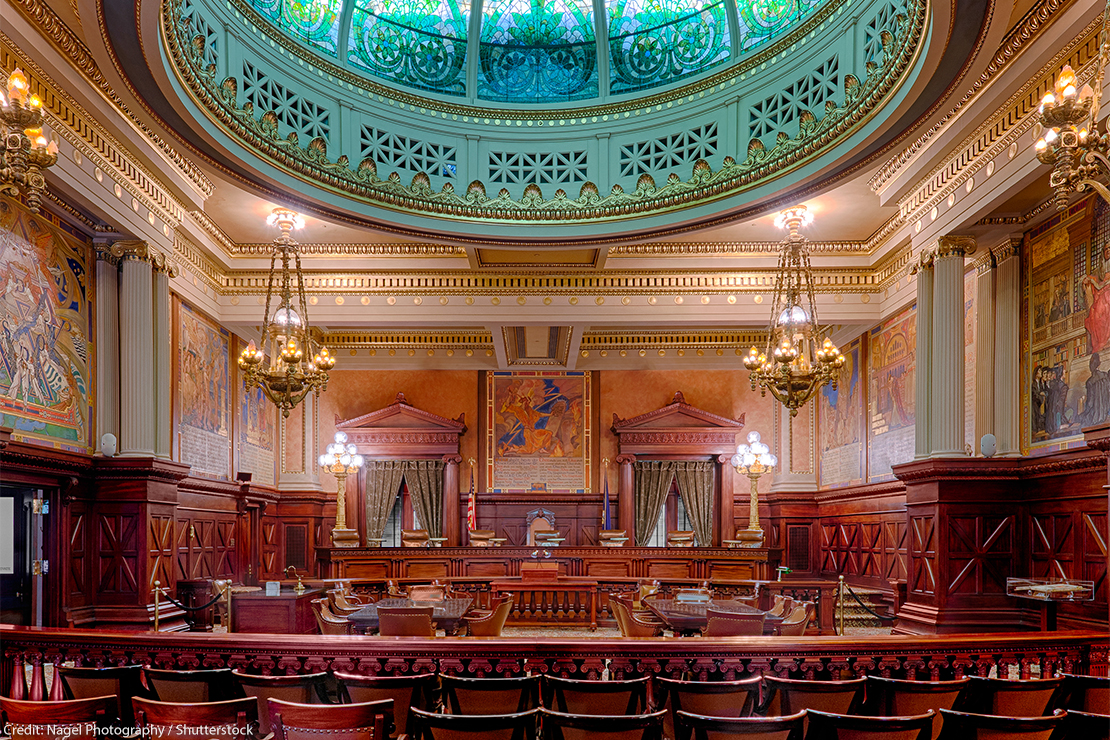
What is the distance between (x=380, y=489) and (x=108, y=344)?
9640 mm

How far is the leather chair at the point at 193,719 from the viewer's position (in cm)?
468

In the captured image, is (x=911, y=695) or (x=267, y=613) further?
(x=267, y=613)

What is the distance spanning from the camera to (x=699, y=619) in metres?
9.90

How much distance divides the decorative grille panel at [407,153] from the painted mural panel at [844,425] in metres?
8.72

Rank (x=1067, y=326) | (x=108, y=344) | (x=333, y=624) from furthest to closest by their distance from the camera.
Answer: (x=108, y=344) → (x=1067, y=326) → (x=333, y=624)

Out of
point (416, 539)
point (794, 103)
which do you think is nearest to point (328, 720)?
point (794, 103)

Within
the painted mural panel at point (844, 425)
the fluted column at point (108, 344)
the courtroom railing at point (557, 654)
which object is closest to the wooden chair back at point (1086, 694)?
the courtroom railing at point (557, 654)

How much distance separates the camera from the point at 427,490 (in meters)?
21.2

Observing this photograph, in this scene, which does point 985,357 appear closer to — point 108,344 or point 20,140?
point 20,140

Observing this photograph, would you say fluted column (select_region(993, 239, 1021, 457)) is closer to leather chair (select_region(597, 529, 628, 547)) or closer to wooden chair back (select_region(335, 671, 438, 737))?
leather chair (select_region(597, 529, 628, 547))

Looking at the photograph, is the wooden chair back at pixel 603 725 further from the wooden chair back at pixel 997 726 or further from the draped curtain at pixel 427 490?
the draped curtain at pixel 427 490

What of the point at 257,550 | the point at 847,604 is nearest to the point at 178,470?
the point at 257,550

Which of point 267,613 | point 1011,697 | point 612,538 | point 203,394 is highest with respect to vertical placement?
point 203,394

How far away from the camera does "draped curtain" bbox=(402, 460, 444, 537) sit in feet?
69.4
